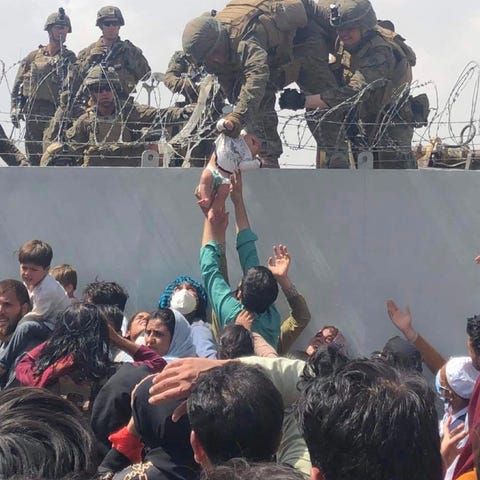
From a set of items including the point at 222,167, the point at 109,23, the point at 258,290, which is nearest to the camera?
the point at 258,290

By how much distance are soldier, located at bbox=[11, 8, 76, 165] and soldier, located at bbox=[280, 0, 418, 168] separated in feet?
8.72

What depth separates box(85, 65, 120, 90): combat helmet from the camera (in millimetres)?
7012

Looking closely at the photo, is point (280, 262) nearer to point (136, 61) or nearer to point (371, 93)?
point (371, 93)

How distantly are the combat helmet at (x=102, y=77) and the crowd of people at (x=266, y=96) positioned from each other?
0.04ft

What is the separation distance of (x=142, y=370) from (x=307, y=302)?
2.89m

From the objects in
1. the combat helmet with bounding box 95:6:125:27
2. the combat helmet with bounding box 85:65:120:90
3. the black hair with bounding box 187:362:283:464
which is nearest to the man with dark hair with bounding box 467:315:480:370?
the black hair with bounding box 187:362:283:464

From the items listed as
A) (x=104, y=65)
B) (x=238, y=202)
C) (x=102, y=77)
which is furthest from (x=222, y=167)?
(x=104, y=65)

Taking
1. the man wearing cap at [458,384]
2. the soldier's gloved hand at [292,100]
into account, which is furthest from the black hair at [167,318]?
the soldier's gloved hand at [292,100]

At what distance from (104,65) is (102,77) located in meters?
0.88

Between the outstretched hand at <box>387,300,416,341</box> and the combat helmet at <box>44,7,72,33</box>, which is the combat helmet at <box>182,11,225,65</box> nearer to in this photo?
the outstretched hand at <box>387,300,416,341</box>

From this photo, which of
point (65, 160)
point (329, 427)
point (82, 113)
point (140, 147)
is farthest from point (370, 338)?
point (329, 427)

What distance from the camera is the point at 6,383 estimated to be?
3.81 meters

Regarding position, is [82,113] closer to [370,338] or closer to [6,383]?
[370,338]

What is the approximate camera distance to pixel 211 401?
210 centimetres
